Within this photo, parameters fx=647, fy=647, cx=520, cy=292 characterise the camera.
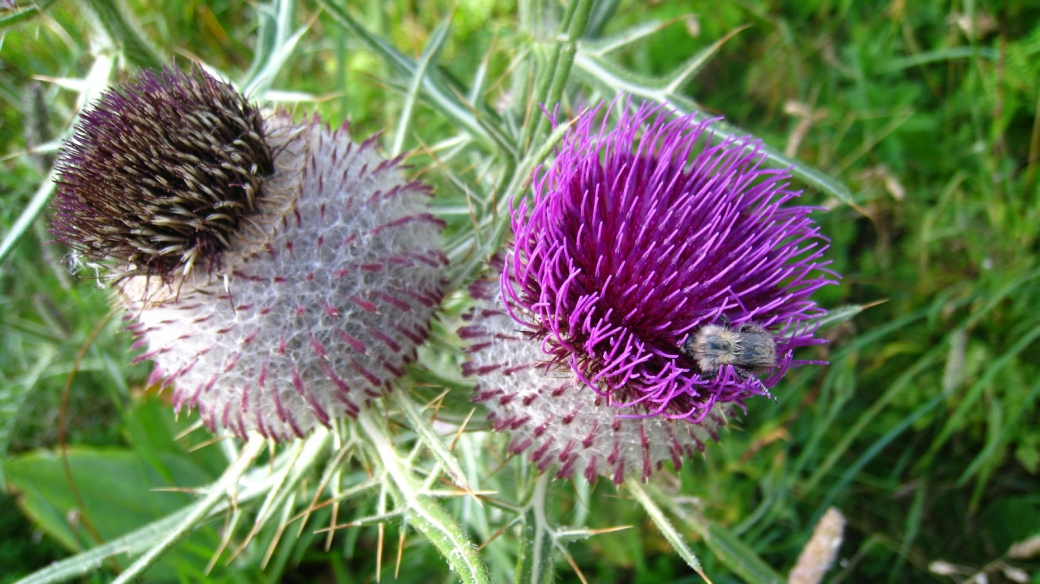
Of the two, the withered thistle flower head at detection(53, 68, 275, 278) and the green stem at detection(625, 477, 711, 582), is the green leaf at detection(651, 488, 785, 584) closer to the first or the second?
the green stem at detection(625, 477, 711, 582)

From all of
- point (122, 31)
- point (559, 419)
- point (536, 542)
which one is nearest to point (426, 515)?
point (536, 542)

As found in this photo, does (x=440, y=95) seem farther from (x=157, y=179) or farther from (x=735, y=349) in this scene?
(x=735, y=349)

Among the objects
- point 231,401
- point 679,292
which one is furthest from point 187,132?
point 679,292

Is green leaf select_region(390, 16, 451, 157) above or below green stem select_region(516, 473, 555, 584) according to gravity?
above

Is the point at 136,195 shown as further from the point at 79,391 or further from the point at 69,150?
the point at 79,391

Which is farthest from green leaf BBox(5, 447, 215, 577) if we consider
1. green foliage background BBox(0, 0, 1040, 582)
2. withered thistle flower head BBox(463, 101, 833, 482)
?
withered thistle flower head BBox(463, 101, 833, 482)

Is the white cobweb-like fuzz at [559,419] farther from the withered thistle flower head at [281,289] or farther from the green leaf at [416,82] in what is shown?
the green leaf at [416,82]
